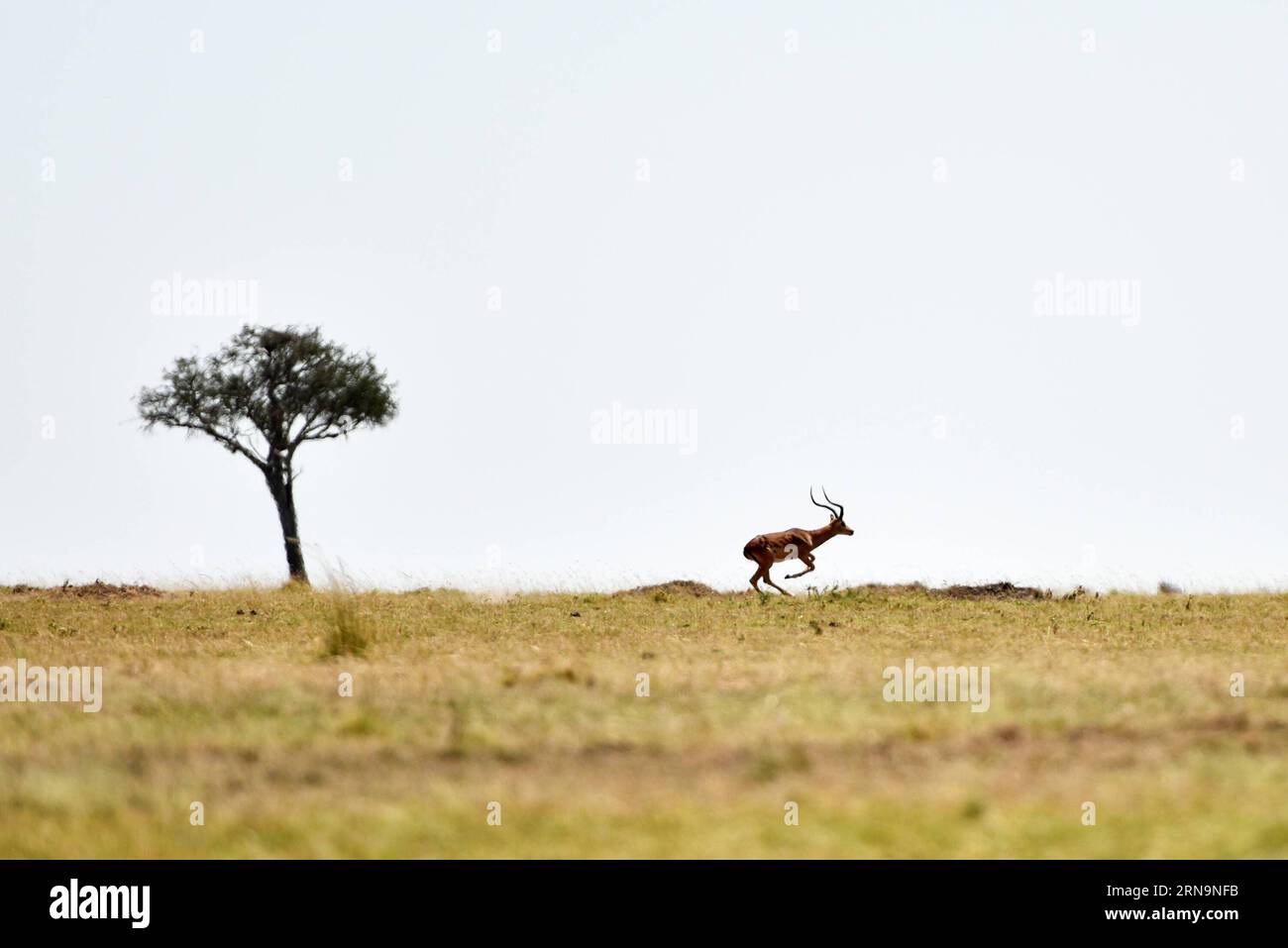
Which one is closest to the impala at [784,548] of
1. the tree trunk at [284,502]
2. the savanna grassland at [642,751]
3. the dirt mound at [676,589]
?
the dirt mound at [676,589]

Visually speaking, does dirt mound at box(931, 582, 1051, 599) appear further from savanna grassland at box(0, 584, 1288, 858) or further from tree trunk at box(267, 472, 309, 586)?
tree trunk at box(267, 472, 309, 586)

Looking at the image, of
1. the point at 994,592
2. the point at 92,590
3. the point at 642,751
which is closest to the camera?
the point at 642,751

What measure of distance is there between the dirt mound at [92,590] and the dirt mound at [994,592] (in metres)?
16.4

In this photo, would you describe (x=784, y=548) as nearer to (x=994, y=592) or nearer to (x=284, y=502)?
(x=994, y=592)

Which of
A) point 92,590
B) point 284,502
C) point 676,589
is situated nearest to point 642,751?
point 676,589

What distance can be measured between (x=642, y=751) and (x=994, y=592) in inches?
821

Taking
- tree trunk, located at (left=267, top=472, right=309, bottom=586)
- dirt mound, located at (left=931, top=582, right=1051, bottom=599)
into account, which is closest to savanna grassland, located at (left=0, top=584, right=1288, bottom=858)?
dirt mound, located at (left=931, top=582, right=1051, bottom=599)

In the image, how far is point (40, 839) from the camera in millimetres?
10211

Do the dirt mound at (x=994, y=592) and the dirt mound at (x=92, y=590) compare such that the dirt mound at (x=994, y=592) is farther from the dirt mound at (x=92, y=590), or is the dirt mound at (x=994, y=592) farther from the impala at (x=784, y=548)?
the dirt mound at (x=92, y=590)

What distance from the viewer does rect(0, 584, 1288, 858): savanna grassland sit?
9.86 metres

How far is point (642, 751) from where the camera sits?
1220 centimetres
